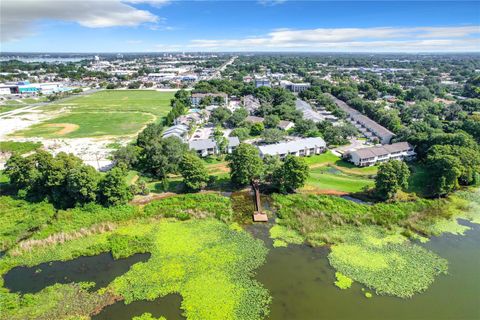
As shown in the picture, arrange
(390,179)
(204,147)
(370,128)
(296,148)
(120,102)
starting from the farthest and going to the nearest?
(120,102) → (370,128) → (204,147) → (296,148) → (390,179)

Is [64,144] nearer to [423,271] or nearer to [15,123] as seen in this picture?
[15,123]

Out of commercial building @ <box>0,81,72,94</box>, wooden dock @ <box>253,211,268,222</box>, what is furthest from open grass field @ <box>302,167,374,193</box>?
commercial building @ <box>0,81,72,94</box>

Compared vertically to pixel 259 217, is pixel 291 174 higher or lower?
higher

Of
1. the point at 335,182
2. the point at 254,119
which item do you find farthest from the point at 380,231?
the point at 254,119

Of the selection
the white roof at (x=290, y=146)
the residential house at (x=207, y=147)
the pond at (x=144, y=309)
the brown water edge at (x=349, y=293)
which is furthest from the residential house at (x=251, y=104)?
the pond at (x=144, y=309)

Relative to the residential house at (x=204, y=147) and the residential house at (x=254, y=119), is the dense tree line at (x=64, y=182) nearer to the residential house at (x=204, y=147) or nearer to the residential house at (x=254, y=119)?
the residential house at (x=204, y=147)

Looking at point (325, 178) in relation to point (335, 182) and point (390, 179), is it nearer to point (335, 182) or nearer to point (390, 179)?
point (335, 182)

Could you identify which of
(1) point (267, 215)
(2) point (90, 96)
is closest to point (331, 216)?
(1) point (267, 215)
